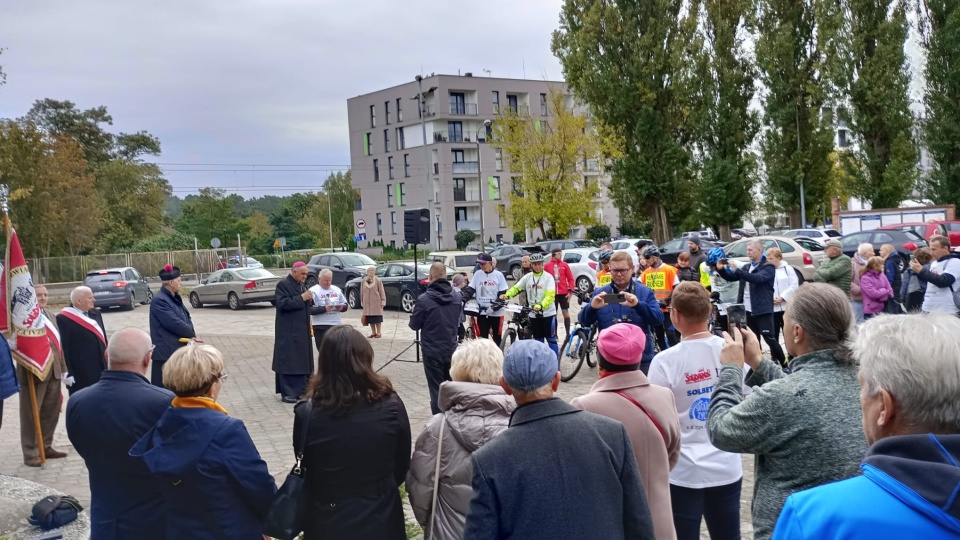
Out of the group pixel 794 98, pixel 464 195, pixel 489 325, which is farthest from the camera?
pixel 464 195

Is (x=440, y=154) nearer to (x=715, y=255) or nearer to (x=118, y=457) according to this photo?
(x=715, y=255)

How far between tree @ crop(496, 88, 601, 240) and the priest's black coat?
30771 mm

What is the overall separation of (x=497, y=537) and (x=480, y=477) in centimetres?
23

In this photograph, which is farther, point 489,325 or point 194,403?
point 489,325

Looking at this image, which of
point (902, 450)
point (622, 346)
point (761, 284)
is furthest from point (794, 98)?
point (902, 450)

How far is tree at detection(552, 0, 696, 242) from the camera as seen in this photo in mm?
38969

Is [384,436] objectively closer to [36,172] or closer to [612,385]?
[612,385]

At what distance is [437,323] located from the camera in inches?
350

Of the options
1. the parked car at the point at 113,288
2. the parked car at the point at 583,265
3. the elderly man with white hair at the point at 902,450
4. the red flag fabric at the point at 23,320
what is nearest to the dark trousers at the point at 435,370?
the red flag fabric at the point at 23,320

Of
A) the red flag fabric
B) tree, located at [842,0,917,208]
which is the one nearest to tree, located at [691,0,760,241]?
tree, located at [842,0,917,208]

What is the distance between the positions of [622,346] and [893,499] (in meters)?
2.04

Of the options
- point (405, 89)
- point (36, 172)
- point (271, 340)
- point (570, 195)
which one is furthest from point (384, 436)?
point (405, 89)

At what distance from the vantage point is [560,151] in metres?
40.6

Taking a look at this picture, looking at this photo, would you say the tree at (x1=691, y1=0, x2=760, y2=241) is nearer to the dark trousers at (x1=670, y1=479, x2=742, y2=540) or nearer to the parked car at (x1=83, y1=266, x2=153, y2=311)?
the parked car at (x1=83, y1=266, x2=153, y2=311)
